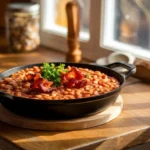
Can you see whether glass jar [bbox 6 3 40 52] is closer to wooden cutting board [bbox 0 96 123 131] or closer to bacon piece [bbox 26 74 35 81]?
bacon piece [bbox 26 74 35 81]

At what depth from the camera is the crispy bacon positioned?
1358mm

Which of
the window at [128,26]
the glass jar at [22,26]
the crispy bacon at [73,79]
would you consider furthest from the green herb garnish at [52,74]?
the glass jar at [22,26]

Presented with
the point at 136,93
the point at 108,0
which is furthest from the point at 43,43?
the point at 136,93

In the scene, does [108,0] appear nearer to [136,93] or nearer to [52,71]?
[136,93]

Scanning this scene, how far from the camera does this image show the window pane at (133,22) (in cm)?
184

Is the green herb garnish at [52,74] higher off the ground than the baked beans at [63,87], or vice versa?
the green herb garnish at [52,74]

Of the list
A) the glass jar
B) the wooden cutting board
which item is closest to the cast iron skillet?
the wooden cutting board

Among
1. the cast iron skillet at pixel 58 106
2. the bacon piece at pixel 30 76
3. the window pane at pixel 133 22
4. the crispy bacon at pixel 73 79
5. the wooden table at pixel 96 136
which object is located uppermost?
the window pane at pixel 133 22

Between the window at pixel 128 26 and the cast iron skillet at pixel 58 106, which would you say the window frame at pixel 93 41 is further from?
the cast iron skillet at pixel 58 106

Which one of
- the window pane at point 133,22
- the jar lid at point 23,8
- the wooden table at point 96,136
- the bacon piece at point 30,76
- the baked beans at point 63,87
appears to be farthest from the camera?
the jar lid at point 23,8

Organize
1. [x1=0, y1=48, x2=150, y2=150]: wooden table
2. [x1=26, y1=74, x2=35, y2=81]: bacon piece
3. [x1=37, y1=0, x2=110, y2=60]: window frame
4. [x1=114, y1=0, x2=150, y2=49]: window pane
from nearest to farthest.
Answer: [x1=0, y1=48, x2=150, y2=150]: wooden table, [x1=26, y1=74, x2=35, y2=81]: bacon piece, [x1=114, y1=0, x2=150, y2=49]: window pane, [x1=37, y1=0, x2=110, y2=60]: window frame

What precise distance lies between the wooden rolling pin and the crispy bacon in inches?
21.8

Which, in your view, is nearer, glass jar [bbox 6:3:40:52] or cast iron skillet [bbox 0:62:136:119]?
cast iron skillet [bbox 0:62:136:119]

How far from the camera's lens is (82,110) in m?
1.26
